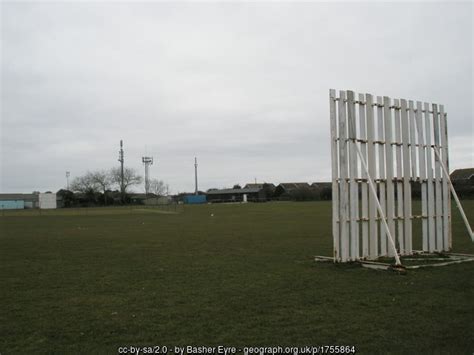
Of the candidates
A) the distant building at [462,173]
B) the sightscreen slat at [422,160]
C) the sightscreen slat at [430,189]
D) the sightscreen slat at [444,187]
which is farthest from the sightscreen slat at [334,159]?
the distant building at [462,173]

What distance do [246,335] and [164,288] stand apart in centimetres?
336

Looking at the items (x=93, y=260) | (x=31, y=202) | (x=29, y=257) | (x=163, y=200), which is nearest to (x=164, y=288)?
(x=93, y=260)

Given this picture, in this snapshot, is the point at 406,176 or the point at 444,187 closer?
the point at 406,176

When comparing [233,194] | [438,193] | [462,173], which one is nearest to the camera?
[438,193]

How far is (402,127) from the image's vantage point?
467 inches

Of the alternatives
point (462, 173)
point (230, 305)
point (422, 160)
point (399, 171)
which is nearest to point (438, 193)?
point (422, 160)

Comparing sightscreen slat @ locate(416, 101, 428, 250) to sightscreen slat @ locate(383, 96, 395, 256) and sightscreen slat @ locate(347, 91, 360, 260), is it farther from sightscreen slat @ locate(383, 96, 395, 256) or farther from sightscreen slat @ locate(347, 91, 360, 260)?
sightscreen slat @ locate(347, 91, 360, 260)

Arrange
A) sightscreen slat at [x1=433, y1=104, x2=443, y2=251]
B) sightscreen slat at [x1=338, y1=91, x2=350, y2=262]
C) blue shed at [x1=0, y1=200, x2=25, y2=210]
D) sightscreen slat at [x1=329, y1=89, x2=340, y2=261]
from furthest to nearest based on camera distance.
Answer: blue shed at [x1=0, y1=200, x2=25, y2=210] → sightscreen slat at [x1=433, y1=104, x2=443, y2=251] → sightscreen slat at [x1=329, y1=89, x2=340, y2=261] → sightscreen slat at [x1=338, y1=91, x2=350, y2=262]

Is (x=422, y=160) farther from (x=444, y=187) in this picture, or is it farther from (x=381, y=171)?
(x=381, y=171)

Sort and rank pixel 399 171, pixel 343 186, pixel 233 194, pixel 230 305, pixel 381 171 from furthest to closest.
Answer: pixel 233 194
pixel 399 171
pixel 381 171
pixel 343 186
pixel 230 305

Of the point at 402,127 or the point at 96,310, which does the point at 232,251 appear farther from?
the point at 96,310

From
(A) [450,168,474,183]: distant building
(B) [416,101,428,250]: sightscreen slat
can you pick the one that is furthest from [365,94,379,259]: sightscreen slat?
(A) [450,168,474,183]: distant building

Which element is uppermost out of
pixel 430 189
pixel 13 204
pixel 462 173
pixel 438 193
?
pixel 462 173

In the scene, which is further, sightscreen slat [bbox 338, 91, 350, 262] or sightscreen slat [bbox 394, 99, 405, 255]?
sightscreen slat [bbox 394, 99, 405, 255]
